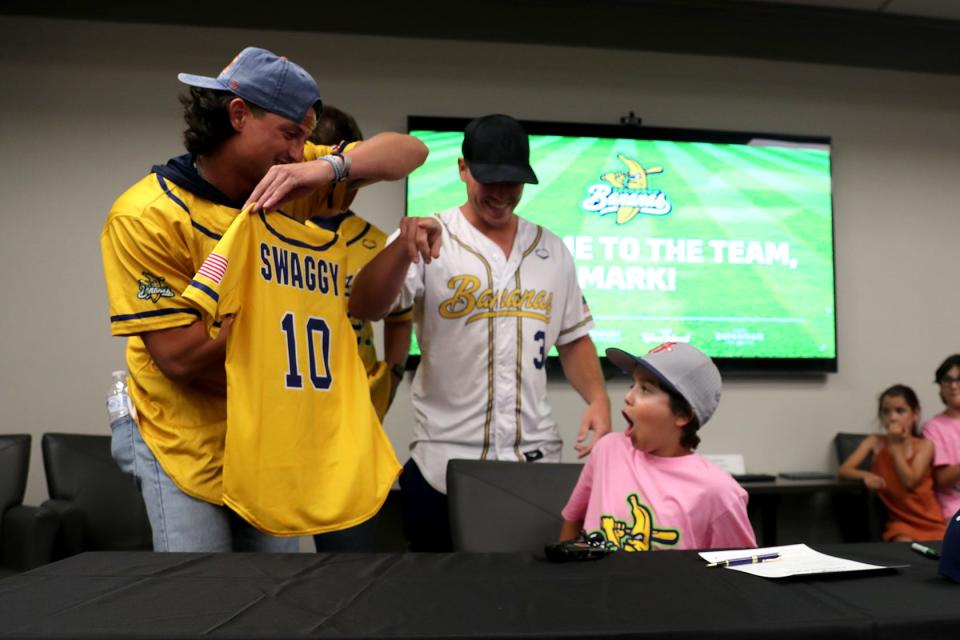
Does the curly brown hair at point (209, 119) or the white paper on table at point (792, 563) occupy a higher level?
the curly brown hair at point (209, 119)

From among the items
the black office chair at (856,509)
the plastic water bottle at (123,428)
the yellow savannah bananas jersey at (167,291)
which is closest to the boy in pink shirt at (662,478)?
the yellow savannah bananas jersey at (167,291)

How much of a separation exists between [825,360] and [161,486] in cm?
326

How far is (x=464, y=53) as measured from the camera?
12.5 ft

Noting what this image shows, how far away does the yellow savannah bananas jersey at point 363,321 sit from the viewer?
6.67ft

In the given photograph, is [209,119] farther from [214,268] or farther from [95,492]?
[95,492]

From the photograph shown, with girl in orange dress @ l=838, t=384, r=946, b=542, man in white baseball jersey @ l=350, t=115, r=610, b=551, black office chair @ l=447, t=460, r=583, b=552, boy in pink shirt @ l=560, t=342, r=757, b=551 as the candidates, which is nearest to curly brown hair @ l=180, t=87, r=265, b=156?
man in white baseball jersey @ l=350, t=115, r=610, b=551

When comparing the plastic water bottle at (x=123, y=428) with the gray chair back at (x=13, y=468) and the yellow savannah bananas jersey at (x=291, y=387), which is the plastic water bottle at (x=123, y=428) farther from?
the gray chair back at (x=13, y=468)

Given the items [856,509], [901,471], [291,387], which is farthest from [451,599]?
[856,509]

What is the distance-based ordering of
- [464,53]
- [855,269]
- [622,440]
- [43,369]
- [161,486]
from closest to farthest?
[161,486] < [622,440] < [43,369] < [464,53] < [855,269]

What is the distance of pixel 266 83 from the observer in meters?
1.47

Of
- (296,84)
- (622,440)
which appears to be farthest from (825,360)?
(296,84)

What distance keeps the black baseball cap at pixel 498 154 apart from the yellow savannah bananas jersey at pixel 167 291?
710 mm

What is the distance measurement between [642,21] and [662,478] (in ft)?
8.87

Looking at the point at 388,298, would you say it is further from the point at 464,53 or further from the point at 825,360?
the point at 825,360
